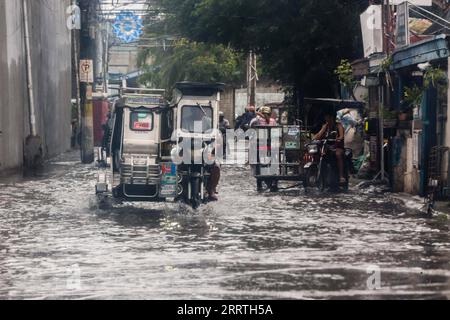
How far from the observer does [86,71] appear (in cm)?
3838

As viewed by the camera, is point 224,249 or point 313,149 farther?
point 313,149

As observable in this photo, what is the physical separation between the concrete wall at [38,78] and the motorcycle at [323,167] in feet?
29.6

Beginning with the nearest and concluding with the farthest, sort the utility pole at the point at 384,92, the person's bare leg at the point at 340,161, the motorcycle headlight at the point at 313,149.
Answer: the person's bare leg at the point at 340,161 < the motorcycle headlight at the point at 313,149 < the utility pole at the point at 384,92

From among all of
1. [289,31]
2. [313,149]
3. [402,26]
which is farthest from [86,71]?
[402,26]

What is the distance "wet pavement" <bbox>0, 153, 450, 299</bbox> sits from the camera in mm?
10133

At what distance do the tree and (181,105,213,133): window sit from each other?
46.8 feet

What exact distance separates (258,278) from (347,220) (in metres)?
6.44

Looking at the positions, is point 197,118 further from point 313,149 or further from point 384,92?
point 384,92

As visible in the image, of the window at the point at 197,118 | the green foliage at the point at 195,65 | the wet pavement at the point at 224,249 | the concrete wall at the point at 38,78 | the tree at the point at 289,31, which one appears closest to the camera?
the wet pavement at the point at 224,249

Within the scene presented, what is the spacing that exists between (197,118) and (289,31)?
51.0 feet

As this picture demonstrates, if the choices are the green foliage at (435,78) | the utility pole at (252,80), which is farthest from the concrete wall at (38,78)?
the utility pole at (252,80)

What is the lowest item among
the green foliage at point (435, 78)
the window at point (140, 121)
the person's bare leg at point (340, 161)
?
the person's bare leg at point (340, 161)

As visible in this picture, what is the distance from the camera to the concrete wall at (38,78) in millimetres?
28453

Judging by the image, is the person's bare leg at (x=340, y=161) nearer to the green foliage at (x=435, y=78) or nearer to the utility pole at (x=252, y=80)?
the green foliage at (x=435, y=78)
